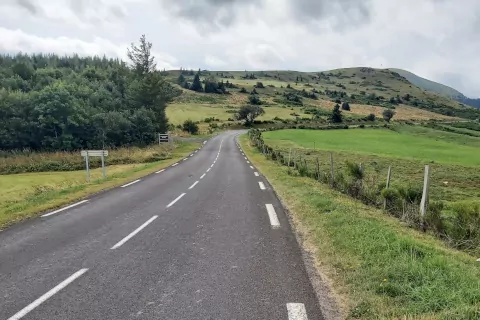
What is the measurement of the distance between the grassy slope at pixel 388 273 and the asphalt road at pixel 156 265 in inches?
23.4

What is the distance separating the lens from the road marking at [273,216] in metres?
9.86

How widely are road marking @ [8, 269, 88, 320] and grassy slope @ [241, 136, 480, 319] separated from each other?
4242 millimetres

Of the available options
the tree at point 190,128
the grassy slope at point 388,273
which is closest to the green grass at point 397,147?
the tree at point 190,128

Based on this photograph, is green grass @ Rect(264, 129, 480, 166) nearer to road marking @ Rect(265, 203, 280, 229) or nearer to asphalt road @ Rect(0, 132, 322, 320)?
road marking @ Rect(265, 203, 280, 229)

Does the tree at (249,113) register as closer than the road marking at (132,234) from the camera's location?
No

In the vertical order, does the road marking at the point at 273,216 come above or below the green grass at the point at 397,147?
above

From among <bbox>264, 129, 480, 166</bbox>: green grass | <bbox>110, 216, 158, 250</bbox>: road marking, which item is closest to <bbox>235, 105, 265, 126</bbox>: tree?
<bbox>264, 129, 480, 166</bbox>: green grass

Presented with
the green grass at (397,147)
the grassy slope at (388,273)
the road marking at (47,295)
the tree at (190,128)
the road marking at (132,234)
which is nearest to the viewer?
the grassy slope at (388,273)

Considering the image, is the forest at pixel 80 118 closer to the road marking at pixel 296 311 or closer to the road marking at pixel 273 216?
the road marking at pixel 273 216

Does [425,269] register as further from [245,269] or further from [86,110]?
[86,110]

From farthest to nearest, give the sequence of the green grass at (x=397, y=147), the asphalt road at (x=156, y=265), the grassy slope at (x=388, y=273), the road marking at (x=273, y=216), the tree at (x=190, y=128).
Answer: the tree at (x=190, y=128) → the green grass at (x=397, y=147) → the road marking at (x=273, y=216) → the asphalt road at (x=156, y=265) → the grassy slope at (x=388, y=273)

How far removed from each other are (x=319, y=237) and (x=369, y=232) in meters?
1.10

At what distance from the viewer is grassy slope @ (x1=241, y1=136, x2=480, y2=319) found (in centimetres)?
461

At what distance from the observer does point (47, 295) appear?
18.0ft
